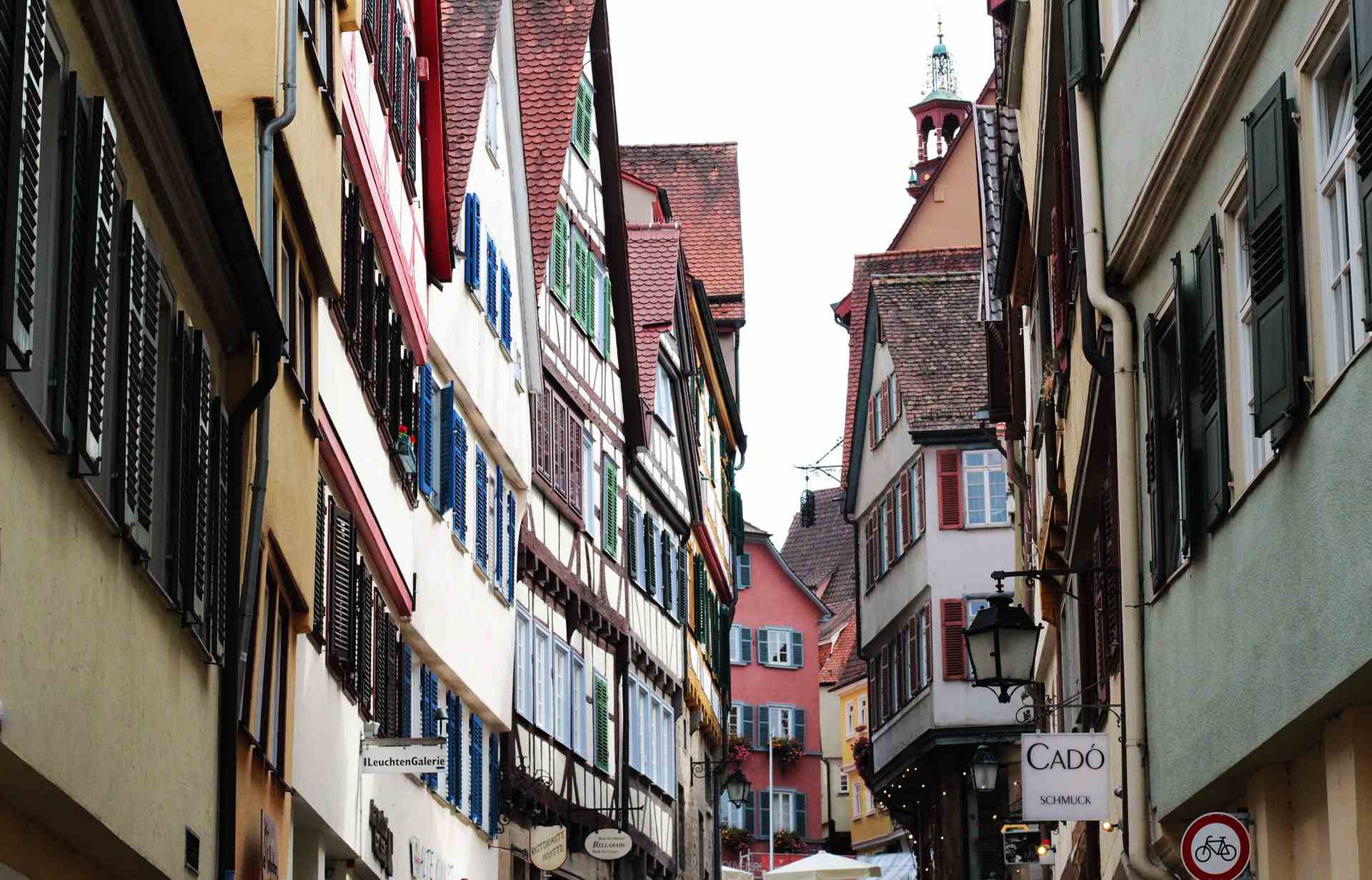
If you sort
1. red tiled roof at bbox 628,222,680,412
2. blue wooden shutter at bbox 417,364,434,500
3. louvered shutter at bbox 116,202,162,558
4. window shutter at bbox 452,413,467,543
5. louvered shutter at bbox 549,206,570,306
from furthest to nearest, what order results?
red tiled roof at bbox 628,222,680,412 < louvered shutter at bbox 549,206,570,306 < window shutter at bbox 452,413,467,543 < blue wooden shutter at bbox 417,364,434,500 < louvered shutter at bbox 116,202,162,558

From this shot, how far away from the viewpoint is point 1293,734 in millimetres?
8219

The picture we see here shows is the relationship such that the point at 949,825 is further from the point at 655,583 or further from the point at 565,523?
the point at 565,523

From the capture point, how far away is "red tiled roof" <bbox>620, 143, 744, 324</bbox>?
4712 centimetres

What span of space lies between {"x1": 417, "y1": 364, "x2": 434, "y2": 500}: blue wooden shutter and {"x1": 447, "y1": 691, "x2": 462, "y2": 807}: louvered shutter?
2478 millimetres

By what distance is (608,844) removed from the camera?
81.9 feet

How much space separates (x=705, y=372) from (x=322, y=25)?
92.9 ft

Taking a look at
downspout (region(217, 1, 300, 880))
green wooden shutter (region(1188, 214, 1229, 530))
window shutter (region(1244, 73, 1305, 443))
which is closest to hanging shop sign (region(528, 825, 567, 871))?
downspout (region(217, 1, 300, 880))

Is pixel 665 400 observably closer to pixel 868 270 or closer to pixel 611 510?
pixel 611 510

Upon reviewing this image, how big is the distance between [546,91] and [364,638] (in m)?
12.4

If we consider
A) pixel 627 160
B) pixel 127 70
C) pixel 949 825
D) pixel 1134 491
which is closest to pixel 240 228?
pixel 127 70

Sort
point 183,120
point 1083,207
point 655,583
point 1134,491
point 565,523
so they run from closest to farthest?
point 183,120 → point 1134,491 → point 1083,207 → point 565,523 → point 655,583

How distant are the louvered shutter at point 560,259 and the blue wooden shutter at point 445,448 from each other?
680cm

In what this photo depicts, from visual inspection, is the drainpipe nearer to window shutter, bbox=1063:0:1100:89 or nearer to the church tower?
window shutter, bbox=1063:0:1100:89

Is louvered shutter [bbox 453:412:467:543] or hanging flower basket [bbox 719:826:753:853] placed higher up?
louvered shutter [bbox 453:412:467:543]
